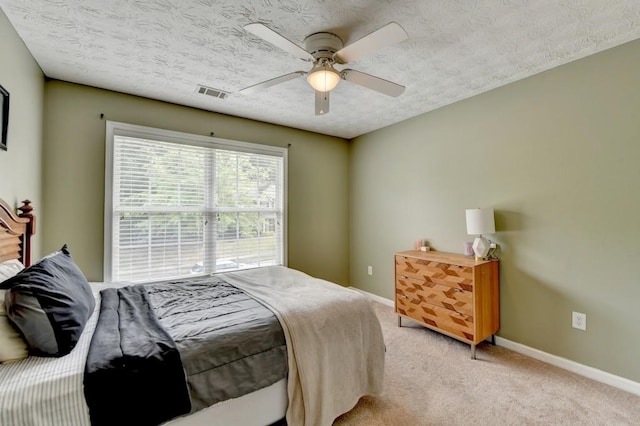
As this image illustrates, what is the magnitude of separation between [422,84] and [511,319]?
93.9 inches

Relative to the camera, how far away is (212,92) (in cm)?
281

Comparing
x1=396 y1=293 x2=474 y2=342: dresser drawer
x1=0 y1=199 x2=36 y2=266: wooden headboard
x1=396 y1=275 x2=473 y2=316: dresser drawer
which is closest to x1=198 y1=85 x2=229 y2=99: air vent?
x1=0 y1=199 x2=36 y2=266: wooden headboard

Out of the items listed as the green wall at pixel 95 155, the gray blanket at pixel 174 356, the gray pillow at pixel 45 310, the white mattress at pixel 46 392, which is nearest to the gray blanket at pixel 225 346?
the gray blanket at pixel 174 356

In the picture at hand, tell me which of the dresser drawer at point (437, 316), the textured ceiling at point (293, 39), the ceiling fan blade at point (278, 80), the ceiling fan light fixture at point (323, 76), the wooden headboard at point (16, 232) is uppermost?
the textured ceiling at point (293, 39)

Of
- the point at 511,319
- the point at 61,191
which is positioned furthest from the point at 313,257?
the point at 61,191

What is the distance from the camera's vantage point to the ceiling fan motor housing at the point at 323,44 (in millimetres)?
1874

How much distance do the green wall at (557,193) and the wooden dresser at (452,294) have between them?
221 mm

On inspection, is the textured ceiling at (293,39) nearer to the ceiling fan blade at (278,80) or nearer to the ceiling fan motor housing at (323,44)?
the ceiling fan motor housing at (323,44)

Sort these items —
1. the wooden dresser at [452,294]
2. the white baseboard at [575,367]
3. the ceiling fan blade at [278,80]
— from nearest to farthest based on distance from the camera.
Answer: the ceiling fan blade at [278,80], the white baseboard at [575,367], the wooden dresser at [452,294]

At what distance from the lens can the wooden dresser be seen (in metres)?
2.52

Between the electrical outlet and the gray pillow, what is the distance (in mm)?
3328

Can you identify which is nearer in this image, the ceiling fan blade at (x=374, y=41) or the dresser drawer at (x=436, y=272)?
the ceiling fan blade at (x=374, y=41)

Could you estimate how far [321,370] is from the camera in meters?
1.64

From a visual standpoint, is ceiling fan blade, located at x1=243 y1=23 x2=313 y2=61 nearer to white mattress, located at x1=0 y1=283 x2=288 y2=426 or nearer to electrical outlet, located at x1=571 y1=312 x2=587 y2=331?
white mattress, located at x1=0 y1=283 x2=288 y2=426
